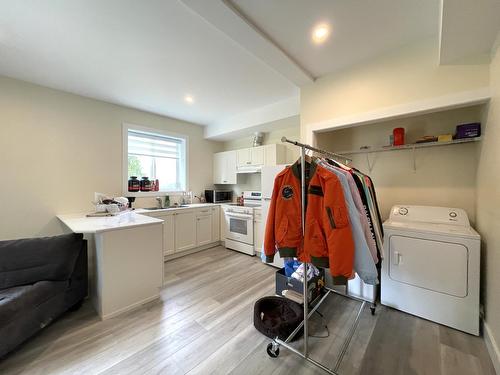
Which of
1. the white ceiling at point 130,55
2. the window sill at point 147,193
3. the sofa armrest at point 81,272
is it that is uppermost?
the white ceiling at point 130,55

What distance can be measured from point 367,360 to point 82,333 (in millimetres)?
2365

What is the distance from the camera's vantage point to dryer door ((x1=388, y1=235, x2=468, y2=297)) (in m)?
1.81

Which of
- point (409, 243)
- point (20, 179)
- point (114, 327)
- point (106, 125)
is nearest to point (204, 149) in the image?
point (106, 125)

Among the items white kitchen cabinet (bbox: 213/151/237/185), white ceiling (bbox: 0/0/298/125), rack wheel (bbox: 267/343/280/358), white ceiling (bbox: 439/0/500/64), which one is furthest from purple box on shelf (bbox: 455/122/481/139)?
white kitchen cabinet (bbox: 213/151/237/185)

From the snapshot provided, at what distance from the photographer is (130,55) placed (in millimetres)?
2168

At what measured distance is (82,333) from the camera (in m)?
1.81

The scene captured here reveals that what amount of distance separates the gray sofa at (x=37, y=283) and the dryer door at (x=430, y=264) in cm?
319

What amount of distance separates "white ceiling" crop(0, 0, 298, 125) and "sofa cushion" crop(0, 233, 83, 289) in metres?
1.88

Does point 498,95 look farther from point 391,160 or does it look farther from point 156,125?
point 156,125

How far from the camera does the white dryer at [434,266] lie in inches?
69.7

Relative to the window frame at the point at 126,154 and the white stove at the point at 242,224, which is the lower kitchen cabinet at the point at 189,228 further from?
the window frame at the point at 126,154

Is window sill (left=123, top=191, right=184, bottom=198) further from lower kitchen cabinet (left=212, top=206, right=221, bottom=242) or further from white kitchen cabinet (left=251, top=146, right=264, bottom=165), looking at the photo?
white kitchen cabinet (left=251, top=146, right=264, bottom=165)

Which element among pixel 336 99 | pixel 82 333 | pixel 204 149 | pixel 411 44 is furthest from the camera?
pixel 204 149

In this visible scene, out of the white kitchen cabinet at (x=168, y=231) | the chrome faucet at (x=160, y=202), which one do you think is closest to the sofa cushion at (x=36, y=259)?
the white kitchen cabinet at (x=168, y=231)
